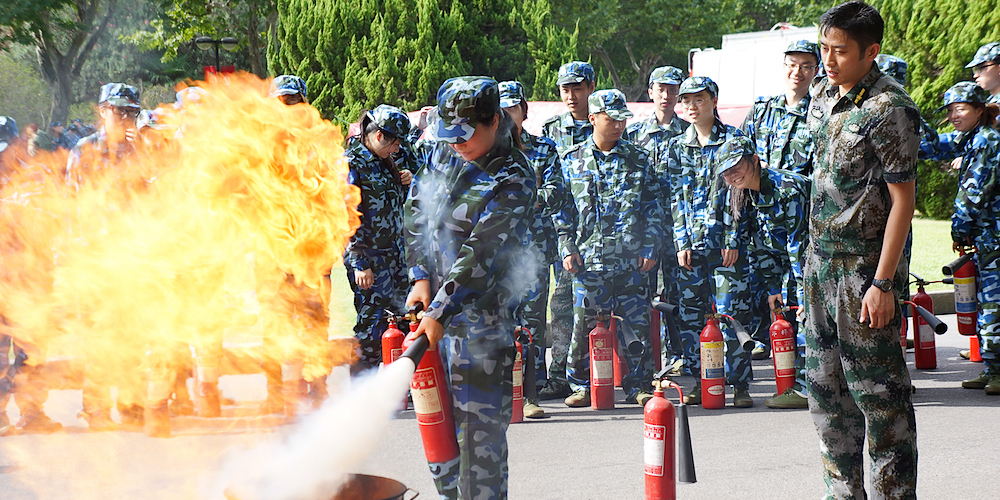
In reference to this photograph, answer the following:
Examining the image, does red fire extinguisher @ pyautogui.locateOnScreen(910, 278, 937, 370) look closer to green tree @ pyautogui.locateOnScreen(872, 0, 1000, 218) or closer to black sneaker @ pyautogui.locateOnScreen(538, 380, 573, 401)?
black sneaker @ pyautogui.locateOnScreen(538, 380, 573, 401)

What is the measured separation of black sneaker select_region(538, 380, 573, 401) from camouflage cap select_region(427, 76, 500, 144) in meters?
4.07

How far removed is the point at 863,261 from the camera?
13.2 feet

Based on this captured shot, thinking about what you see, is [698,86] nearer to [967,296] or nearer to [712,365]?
[712,365]

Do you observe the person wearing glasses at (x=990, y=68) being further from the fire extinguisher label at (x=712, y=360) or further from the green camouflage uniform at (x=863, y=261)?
the green camouflage uniform at (x=863, y=261)

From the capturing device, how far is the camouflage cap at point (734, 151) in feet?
21.0

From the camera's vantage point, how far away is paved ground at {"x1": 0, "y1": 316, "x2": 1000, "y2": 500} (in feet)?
17.2

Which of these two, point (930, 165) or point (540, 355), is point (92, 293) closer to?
point (540, 355)

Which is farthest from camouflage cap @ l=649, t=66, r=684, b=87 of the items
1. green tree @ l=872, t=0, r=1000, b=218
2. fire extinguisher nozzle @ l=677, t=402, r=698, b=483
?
green tree @ l=872, t=0, r=1000, b=218

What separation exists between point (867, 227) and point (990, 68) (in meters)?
4.95

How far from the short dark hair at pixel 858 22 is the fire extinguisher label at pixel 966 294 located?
16.4ft

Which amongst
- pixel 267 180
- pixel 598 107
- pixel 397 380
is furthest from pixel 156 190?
pixel 397 380

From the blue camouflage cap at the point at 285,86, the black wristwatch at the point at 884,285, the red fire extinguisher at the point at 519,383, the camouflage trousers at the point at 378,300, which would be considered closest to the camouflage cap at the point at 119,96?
the blue camouflage cap at the point at 285,86

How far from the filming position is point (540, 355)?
782 centimetres

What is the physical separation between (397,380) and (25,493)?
310 centimetres
